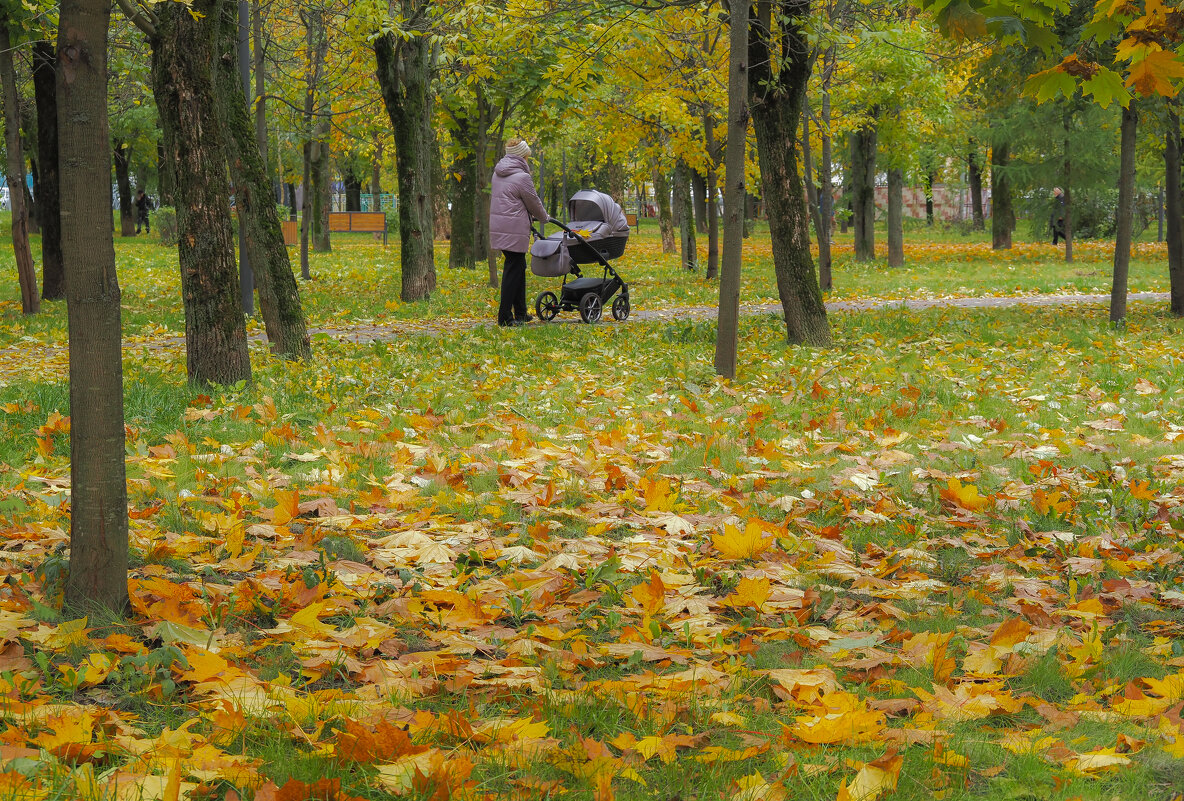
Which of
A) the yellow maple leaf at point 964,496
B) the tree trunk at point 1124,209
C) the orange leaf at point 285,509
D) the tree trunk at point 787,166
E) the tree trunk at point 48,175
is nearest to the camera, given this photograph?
the orange leaf at point 285,509

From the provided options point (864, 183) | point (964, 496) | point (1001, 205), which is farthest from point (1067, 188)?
point (964, 496)

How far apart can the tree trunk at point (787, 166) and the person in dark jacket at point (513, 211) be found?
3173mm

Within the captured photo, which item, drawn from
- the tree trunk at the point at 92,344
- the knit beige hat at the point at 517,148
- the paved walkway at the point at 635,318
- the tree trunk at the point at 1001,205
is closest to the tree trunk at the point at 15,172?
the paved walkway at the point at 635,318

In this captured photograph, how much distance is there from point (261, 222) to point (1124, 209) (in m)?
10.6

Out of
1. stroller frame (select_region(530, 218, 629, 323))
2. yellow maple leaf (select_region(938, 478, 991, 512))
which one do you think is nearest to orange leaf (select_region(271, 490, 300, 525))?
yellow maple leaf (select_region(938, 478, 991, 512))

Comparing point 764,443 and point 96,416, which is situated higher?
point 96,416

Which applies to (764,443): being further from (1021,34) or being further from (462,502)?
(1021,34)

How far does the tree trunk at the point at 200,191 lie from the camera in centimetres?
713

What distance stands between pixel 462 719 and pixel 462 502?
2157mm

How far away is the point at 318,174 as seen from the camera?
3066cm

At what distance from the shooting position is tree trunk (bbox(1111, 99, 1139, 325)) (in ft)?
40.6

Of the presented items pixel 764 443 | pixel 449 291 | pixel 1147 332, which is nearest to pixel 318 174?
pixel 449 291

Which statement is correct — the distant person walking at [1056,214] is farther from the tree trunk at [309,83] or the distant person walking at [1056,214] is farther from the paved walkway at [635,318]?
the tree trunk at [309,83]

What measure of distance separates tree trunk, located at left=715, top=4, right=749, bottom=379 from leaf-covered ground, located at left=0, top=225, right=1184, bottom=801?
1.77 m
